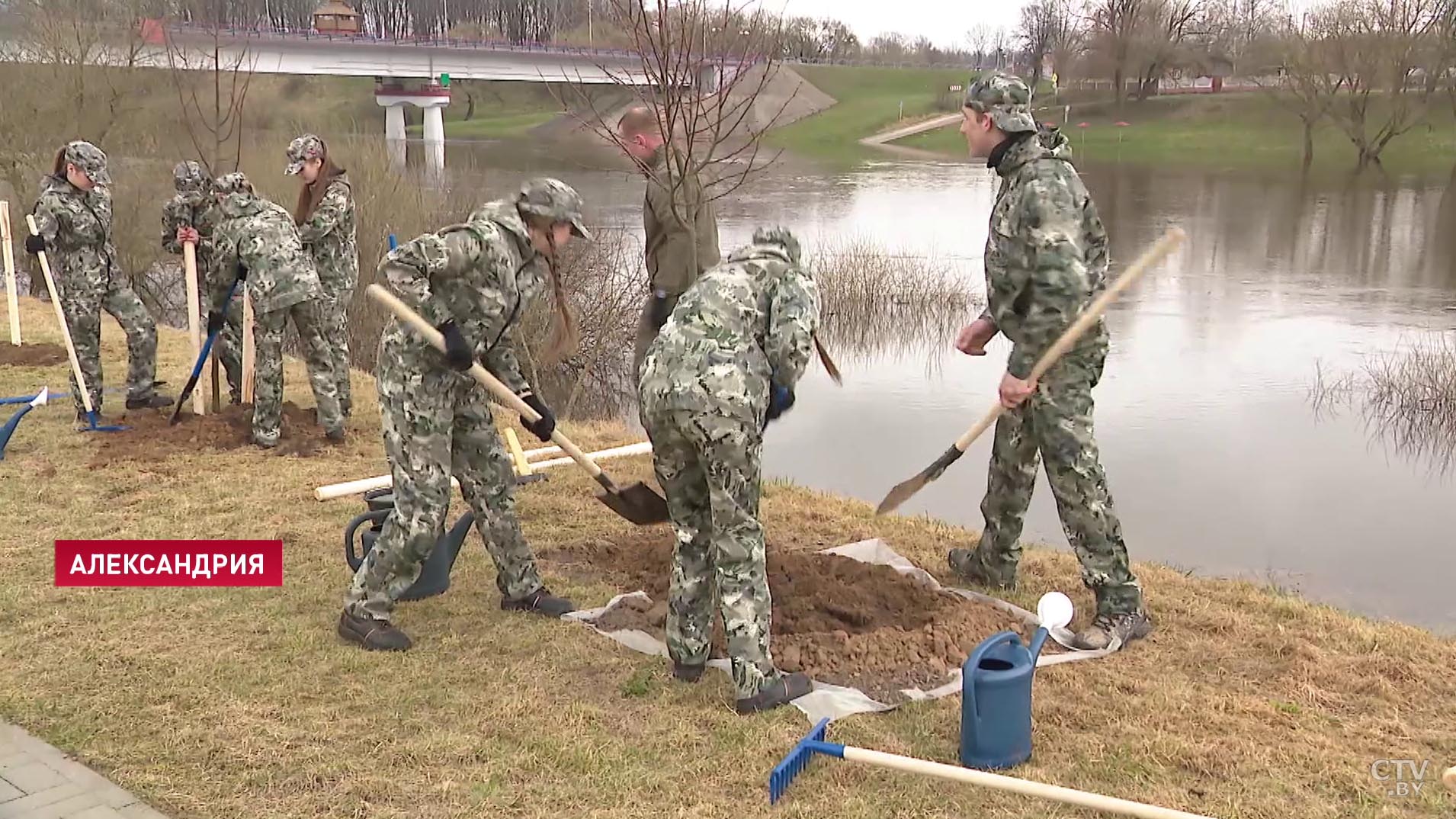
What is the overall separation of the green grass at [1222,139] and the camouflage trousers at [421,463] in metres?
37.4

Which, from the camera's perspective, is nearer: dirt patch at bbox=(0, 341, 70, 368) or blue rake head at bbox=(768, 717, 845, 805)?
blue rake head at bbox=(768, 717, 845, 805)

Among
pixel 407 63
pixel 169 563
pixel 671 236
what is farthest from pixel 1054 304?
pixel 407 63

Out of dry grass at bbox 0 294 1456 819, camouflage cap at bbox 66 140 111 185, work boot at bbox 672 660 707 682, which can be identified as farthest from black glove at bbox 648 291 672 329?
camouflage cap at bbox 66 140 111 185

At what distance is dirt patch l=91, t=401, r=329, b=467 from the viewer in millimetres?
8055

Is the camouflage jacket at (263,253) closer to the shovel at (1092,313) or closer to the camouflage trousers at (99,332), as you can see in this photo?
the camouflage trousers at (99,332)

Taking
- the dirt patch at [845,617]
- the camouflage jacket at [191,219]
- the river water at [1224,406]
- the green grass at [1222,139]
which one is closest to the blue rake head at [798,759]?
the dirt patch at [845,617]

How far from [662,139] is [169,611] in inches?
144

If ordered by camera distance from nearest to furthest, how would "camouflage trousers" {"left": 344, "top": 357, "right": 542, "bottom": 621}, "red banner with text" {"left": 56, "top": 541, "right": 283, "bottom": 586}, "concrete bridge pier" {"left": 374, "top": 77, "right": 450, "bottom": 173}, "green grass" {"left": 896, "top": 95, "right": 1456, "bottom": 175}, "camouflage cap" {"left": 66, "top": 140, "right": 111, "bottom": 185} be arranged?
"camouflage trousers" {"left": 344, "top": 357, "right": 542, "bottom": 621} → "red banner with text" {"left": 56, "top": 541, "right": 283, "bottom": 586} → "camouflage cap" {"left": 66, "top": 140, "right": 111, "bottom": 185} → "concrete bridge pier" {"left": 374, "top": 77, "right": 450, "bottom": 173} → "green grass" {"left": 896, "top": 95, "right": 1456, "bottom": 175}

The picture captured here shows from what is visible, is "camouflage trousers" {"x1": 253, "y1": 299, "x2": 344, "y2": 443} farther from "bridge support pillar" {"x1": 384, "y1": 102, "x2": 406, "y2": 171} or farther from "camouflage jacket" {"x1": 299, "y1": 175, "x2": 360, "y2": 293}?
"bridge support pillar" {"x1": 384, "y1": 102, "x2": 406, "y2": 171}

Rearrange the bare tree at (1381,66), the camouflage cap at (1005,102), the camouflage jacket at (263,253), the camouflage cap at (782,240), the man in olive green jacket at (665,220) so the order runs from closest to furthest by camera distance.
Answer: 1. the camouflage cap at (782,240)
2. the camouflage cap at (1005,102)
3. the man in olive green jacket at (665,220)
4. the camouflage jacket at (263,253)
5. the bare tree at (1381,66)

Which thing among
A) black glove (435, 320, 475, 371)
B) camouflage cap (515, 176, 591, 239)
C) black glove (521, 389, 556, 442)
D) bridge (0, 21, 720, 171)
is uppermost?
bridge (0, 21, 720, 171)

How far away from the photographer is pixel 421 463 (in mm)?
4793

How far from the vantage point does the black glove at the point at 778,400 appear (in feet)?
14.0

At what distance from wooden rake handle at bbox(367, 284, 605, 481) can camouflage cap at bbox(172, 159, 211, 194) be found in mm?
4522
